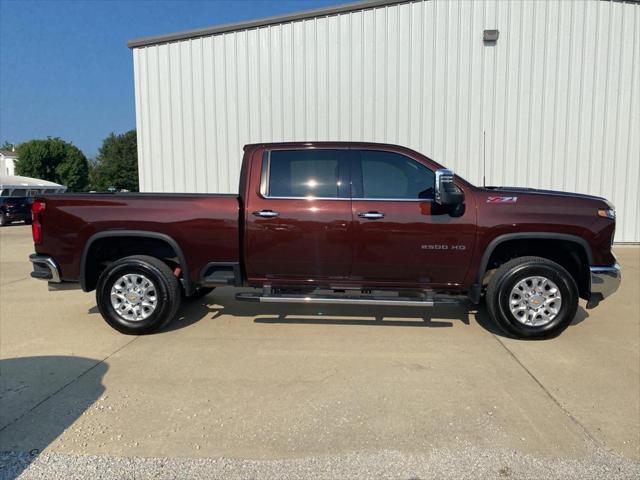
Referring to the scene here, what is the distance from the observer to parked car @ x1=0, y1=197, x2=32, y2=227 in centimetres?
2316

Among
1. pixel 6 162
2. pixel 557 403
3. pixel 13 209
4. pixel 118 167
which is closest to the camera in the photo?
pixel 557 403

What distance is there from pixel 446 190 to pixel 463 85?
7.26 m

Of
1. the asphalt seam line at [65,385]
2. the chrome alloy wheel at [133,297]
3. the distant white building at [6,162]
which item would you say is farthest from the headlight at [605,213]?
the distant white building at [6,162]

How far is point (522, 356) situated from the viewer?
4277 mm

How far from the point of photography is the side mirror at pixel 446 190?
13.7 feet

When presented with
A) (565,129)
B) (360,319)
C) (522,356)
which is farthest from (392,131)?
(522,356)

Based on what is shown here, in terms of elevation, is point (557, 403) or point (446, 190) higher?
point (446, 190)

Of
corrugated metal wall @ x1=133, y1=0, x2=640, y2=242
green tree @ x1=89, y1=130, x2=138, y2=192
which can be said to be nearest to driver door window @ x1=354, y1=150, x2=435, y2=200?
corrugated metal wall @ x1=133, y1=0, x2=640, y2=242

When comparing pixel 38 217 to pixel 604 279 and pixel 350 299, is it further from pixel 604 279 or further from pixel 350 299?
pixel 604 279

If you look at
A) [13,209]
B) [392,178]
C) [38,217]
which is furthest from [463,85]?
[13,209]

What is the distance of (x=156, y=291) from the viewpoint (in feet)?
15.6

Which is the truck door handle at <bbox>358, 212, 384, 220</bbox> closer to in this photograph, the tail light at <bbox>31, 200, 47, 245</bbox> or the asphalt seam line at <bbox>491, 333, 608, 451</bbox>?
the asphalt seam line at <bbox>491, 333, 608, 451</bbox>

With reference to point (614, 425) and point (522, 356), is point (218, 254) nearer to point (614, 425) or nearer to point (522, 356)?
point (522, 356)

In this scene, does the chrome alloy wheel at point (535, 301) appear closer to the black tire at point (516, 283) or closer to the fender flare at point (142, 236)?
the black tire at point (516, 283)
